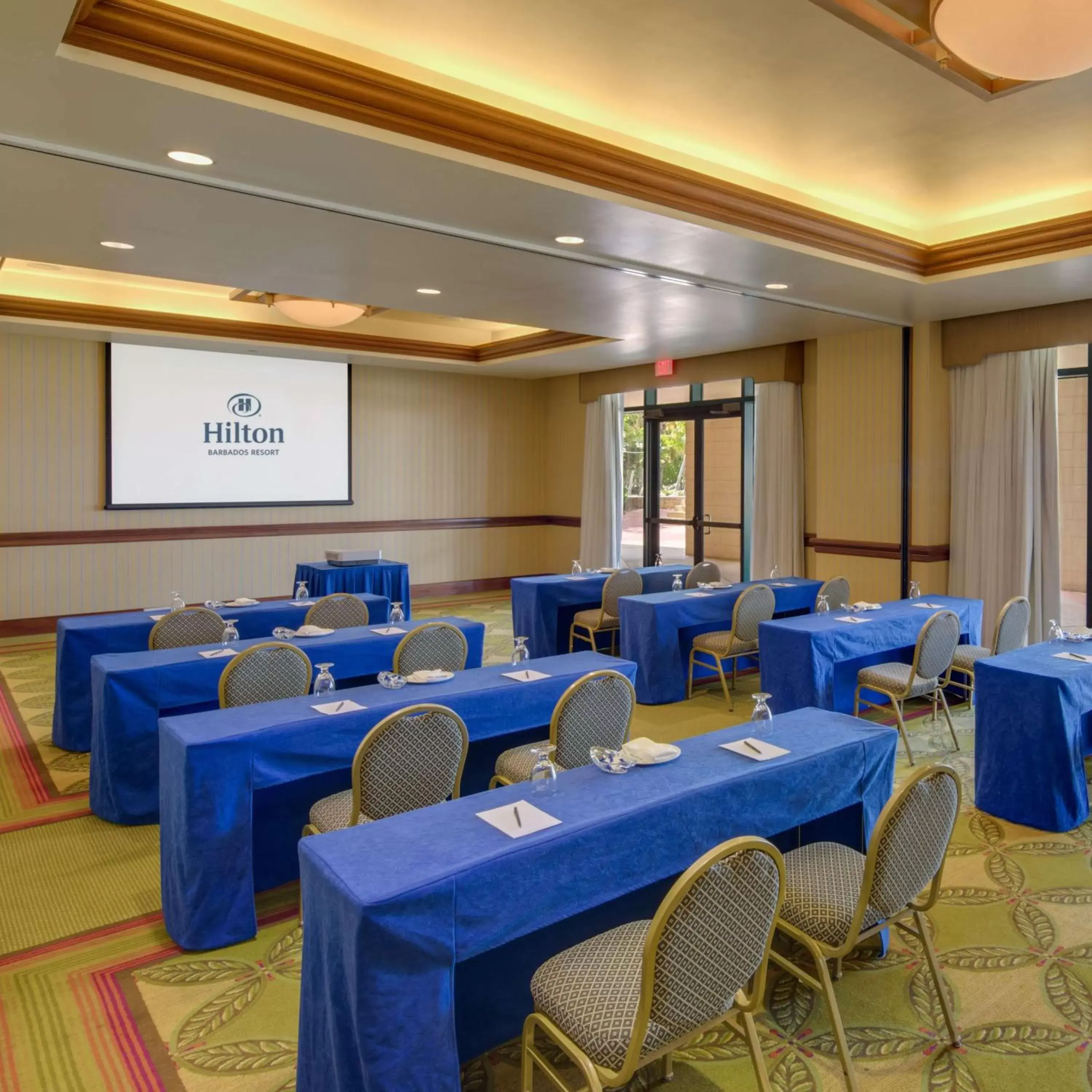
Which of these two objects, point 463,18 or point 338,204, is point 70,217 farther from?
point 463,18

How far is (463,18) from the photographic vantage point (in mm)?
3473

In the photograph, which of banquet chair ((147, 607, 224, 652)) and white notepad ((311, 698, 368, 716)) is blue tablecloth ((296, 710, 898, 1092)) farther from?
banquet chair ((147, 607, 224, 652))

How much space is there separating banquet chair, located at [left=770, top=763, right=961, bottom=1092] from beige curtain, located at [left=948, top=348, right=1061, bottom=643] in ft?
17.8

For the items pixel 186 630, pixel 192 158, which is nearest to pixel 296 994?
pixel 186 630

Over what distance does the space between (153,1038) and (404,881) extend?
4.04ft

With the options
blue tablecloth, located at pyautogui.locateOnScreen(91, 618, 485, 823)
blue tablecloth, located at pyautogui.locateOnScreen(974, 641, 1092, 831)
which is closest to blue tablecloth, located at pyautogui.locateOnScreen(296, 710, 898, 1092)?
blue tablecloth, located at pyautogui.locateOnScreen(974, 641, 1092, 831)

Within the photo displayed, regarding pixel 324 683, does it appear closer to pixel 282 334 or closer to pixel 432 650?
pixel 432 650

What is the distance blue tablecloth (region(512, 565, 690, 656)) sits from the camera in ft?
23.7

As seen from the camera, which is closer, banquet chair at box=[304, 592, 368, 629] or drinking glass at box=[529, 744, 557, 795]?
drinking glass at box=[529, 744, 557, 795]

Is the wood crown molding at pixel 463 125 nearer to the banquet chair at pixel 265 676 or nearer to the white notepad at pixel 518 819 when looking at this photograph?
the banquet chair at pixel 265 676

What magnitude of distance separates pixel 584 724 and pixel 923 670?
243cm

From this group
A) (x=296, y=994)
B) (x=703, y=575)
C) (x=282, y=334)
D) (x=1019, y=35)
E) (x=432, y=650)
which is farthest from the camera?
(x=282, y=334)

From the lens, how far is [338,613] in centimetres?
595

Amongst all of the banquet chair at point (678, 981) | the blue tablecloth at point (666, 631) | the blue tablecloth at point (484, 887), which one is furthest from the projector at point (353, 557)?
the banquet chair at point (678, 981)
